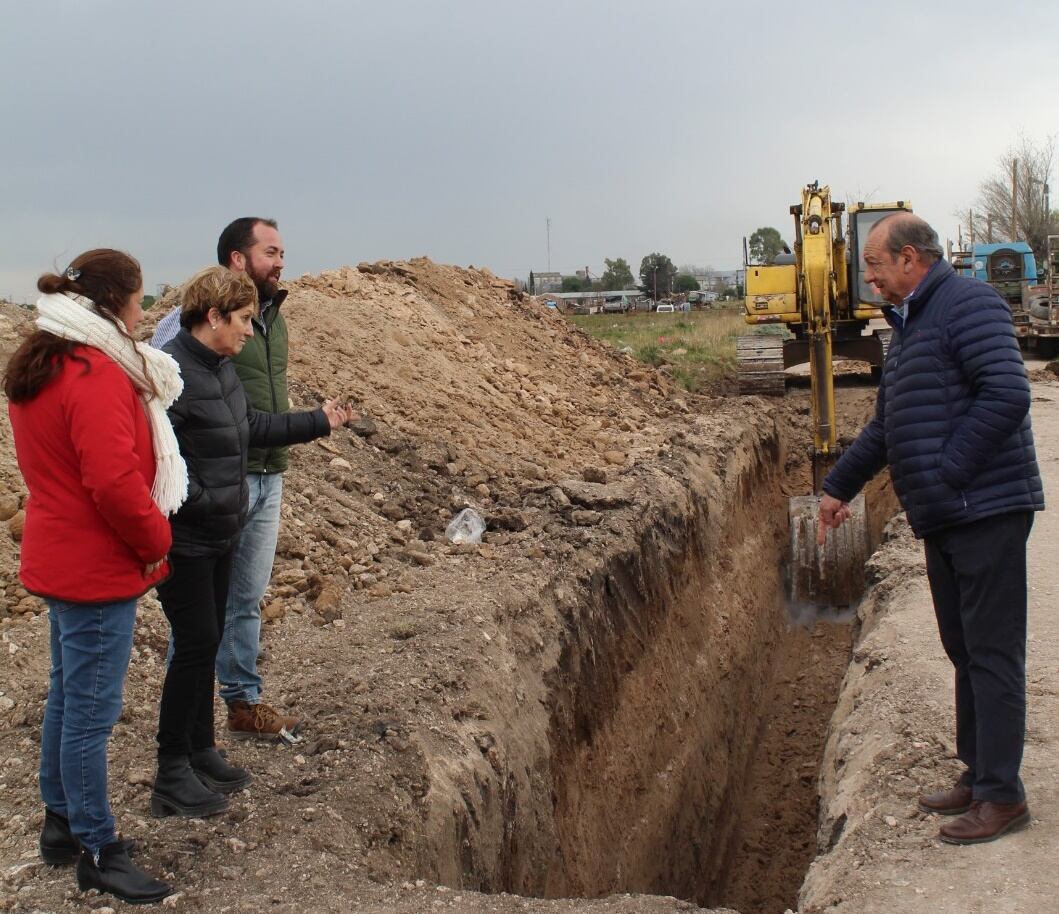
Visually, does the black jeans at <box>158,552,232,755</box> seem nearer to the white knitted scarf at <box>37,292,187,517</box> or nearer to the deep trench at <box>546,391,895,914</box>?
the white knitted scarf at <box>37,292,187,517</box>

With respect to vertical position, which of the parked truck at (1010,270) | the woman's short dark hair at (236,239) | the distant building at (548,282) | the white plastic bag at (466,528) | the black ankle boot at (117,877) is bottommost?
the black ankle boot at (117,877)

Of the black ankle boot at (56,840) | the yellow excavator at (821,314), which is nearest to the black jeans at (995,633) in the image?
the black ankle boot at (56,840)

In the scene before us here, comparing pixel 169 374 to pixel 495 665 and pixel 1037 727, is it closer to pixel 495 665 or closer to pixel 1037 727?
pixel 495 665

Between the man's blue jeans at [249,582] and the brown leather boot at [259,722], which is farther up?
the man's blue jeans at [249,582]

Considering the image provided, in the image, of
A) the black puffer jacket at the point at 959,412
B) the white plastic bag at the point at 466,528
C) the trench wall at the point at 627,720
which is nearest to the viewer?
the black puffer jacket at the point at 959,412

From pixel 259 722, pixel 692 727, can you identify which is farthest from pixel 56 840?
pixel 692 727

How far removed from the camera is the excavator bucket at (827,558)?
1094cm

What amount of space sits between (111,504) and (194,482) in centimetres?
52

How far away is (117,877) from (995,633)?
2967 mm

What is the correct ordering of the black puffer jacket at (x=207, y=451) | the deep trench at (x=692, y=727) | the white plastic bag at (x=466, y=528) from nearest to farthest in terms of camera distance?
1. the black puffer jacket at (x=207, y=451)
2. the deep trench at (x=692, y=727)
3. the white plastic bag at (x=466, y=528)

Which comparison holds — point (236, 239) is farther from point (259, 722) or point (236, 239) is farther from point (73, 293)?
point (259, 722)

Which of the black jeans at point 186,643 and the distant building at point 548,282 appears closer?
the black jeans at point 186,643

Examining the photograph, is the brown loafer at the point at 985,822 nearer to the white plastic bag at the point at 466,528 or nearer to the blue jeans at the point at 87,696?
the blue jeans at the point at 87,696

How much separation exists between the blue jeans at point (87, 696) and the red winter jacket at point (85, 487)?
88 mm
